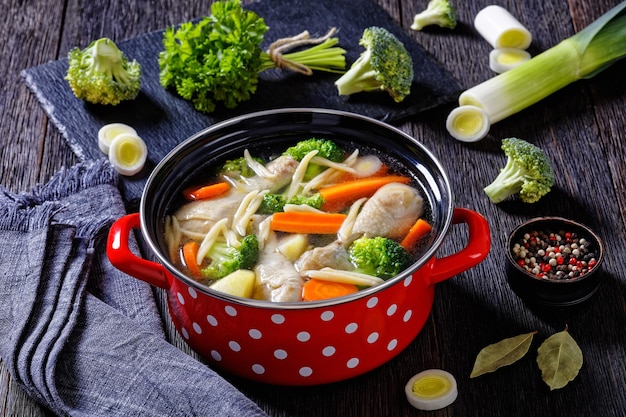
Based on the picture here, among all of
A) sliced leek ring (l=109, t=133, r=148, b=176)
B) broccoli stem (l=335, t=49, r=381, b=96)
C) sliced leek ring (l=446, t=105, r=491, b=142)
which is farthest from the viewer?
broccoli stem (l=335, t=49, r=381, b=96)

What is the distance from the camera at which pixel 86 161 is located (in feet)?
10.1

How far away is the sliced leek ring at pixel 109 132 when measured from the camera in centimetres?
320

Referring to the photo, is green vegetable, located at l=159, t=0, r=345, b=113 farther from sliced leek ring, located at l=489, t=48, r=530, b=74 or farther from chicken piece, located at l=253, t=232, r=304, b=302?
chicken piece, located at l=253, t=232, r=304, b=302

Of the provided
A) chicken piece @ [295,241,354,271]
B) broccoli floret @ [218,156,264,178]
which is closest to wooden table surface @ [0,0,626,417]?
chicken piece @ [295,241,354,271]

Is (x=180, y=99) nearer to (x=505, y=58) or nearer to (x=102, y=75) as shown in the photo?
(x=102, y=75)

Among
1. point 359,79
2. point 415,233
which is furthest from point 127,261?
point 359,79

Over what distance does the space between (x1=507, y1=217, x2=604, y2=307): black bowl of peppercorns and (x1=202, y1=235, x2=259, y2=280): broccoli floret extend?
785 mm

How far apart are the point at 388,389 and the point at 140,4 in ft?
8.11

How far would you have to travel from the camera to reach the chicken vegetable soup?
7.50 feet

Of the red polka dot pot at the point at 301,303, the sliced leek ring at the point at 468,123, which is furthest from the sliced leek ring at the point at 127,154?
the sliced leek ring at the point at 468,123

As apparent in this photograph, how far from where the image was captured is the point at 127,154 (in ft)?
10.3

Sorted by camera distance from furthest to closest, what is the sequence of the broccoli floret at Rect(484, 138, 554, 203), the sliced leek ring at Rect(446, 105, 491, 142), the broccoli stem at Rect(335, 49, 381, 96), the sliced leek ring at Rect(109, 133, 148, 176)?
the broccoli stem at Rect(335, 49, 381, 96)
the sliced leek ring at Rect(446, 105, 491, 142)
the sliced leek ring at Rect(109, 133, 148, 176)
the broccoli floret at Rect(484, 138, 554, 203)

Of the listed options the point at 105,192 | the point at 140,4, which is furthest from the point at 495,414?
the point at 140,4

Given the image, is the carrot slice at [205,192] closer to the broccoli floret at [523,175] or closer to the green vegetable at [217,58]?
the green vegetable at [217,58]
